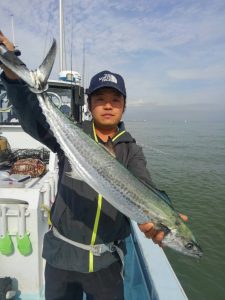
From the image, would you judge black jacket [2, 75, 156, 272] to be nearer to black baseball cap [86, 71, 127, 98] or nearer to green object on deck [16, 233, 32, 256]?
black baseball cap [86, 71, 127, 98]

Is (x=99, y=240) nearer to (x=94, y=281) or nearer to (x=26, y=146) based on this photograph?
(x=94, y=281)

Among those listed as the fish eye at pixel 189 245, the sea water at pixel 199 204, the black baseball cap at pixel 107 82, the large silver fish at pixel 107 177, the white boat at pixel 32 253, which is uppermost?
the black baseball cap at pixel 107 82

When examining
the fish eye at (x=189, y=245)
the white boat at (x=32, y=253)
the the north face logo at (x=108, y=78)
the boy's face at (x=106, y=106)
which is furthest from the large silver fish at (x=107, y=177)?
the white boat at (x=32, y=253)

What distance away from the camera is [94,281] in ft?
9.09

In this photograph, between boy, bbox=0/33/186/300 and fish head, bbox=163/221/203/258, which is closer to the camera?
fish head, bbox=163/221/203/258

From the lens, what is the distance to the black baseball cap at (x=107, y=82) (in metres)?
2.79

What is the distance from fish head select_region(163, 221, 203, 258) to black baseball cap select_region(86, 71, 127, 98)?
141cm

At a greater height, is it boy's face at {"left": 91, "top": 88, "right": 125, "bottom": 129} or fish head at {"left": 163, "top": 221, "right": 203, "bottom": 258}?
boy's face at {"left": 91, "top": 88, "right": 125, "bottom": 129}

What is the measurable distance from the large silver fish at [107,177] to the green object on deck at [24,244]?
1838mm

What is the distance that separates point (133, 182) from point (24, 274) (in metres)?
2.49

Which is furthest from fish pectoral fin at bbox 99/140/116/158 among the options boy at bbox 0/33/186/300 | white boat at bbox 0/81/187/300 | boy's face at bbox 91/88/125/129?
white boat at bbox 0/81/187/300

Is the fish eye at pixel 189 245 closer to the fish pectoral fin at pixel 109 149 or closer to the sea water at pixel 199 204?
the fish pectoral fin at pixel 109 149

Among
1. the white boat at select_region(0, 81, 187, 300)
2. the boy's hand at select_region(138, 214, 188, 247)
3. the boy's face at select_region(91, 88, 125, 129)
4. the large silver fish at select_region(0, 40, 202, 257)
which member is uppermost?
the boy's face at select_region(91, 88, 125, 129)

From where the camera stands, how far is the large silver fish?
2354 millimetres
